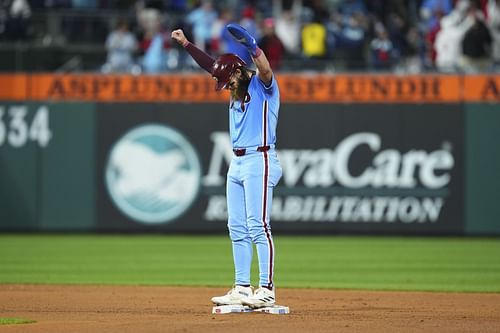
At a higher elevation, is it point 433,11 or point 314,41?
point 433,11

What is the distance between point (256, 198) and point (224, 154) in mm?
11251

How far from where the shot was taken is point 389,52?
2077 cm

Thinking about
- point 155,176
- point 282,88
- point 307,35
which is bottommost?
point 155,176

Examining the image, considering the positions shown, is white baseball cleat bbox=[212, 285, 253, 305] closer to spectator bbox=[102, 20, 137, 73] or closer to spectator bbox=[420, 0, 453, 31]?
spectator bbox=[102, 20, 137, 73]

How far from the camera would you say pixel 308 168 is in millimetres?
20094

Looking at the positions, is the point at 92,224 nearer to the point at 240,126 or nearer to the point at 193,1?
the point at 193,1

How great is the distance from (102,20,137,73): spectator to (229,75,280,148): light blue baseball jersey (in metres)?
11.7

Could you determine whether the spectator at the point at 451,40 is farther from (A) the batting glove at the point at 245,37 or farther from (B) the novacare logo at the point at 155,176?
(A) the batting glove at the point at 245,37

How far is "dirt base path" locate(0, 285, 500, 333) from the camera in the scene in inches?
324

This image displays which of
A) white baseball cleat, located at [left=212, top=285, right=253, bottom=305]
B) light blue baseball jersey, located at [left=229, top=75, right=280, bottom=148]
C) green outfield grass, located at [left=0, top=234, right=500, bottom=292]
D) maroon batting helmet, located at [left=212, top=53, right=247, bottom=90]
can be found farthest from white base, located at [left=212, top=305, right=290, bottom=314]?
green outfield grass, located at [left=0, top=234, right=500, bottom=292]

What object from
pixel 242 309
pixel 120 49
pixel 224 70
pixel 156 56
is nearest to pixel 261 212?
pixel 242 309

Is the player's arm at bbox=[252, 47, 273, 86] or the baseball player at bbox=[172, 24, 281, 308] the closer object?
the player's arm at bbox=[252, 47, 273, 86]

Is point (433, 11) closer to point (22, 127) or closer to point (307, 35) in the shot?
point (307, 35)

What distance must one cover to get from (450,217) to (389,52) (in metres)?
3.47
